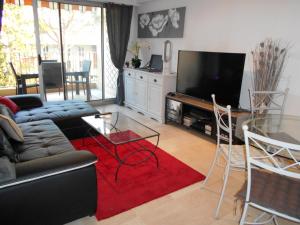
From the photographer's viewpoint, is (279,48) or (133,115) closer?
(279,48)

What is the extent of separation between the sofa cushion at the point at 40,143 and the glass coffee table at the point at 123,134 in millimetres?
475

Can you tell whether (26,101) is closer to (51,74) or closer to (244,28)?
(51,74)

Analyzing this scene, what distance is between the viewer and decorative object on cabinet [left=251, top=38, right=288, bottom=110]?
9.33ft

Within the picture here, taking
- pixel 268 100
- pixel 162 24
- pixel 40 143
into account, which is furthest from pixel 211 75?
pixel 40 143

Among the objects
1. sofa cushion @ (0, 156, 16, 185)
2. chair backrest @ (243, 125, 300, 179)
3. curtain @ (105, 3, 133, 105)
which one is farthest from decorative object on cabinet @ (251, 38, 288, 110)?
curtain @ (105, 3, 133, 105)

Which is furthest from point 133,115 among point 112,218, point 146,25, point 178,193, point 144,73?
point 112,218

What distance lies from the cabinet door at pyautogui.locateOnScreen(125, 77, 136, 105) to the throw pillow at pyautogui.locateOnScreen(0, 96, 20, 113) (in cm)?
227

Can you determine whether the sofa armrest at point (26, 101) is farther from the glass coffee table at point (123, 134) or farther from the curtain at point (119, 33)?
the curtain at point (119, 33)

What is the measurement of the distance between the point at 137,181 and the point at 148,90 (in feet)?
7.62

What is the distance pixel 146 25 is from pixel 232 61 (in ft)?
8.13

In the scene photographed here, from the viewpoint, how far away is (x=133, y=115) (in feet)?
15.2

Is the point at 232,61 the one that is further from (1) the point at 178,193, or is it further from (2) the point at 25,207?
(2) the point at 25,207

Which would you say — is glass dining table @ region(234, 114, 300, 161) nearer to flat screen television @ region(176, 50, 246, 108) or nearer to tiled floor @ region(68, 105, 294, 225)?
tiled floor @ region(68, 105, 294, 225)

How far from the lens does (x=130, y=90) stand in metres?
5.03
